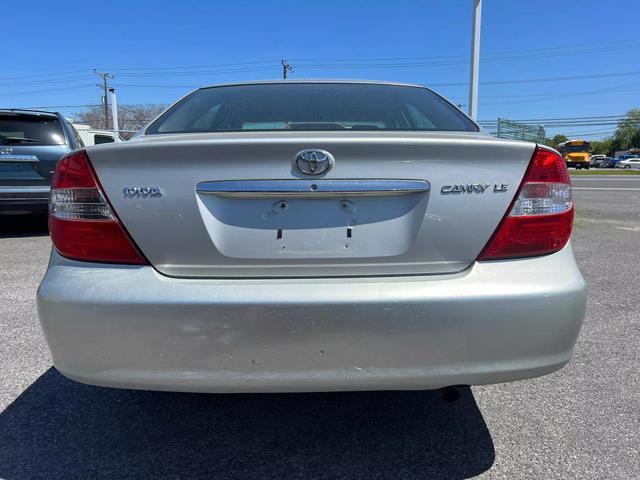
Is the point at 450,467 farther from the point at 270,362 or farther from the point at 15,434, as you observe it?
the point at 15,434

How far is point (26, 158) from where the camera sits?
6371mm

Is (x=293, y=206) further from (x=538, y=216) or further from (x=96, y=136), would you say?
(x=96, y=136)

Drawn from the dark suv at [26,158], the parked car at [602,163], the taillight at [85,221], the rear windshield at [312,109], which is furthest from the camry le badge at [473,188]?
the parked car at [602,163]

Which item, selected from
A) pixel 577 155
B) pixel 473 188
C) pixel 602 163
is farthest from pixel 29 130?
pixel 602 163

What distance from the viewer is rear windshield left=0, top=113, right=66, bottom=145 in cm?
639

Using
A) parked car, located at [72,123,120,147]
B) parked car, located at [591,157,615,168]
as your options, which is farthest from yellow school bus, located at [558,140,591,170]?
parked car, located at [72,123,120,147]

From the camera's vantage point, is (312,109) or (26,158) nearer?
(312,109)

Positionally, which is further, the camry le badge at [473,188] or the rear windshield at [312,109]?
the rear windshield at [312,109]

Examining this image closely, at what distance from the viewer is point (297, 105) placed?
2562mm

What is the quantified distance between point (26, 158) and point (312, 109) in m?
5.39

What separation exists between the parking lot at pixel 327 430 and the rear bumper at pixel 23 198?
4083mm

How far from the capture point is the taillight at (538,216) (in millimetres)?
1709

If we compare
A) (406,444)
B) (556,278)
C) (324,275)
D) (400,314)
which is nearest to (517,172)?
(556,278)

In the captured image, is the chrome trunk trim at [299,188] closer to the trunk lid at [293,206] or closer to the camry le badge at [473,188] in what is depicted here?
the trunk lid at [293,206]
